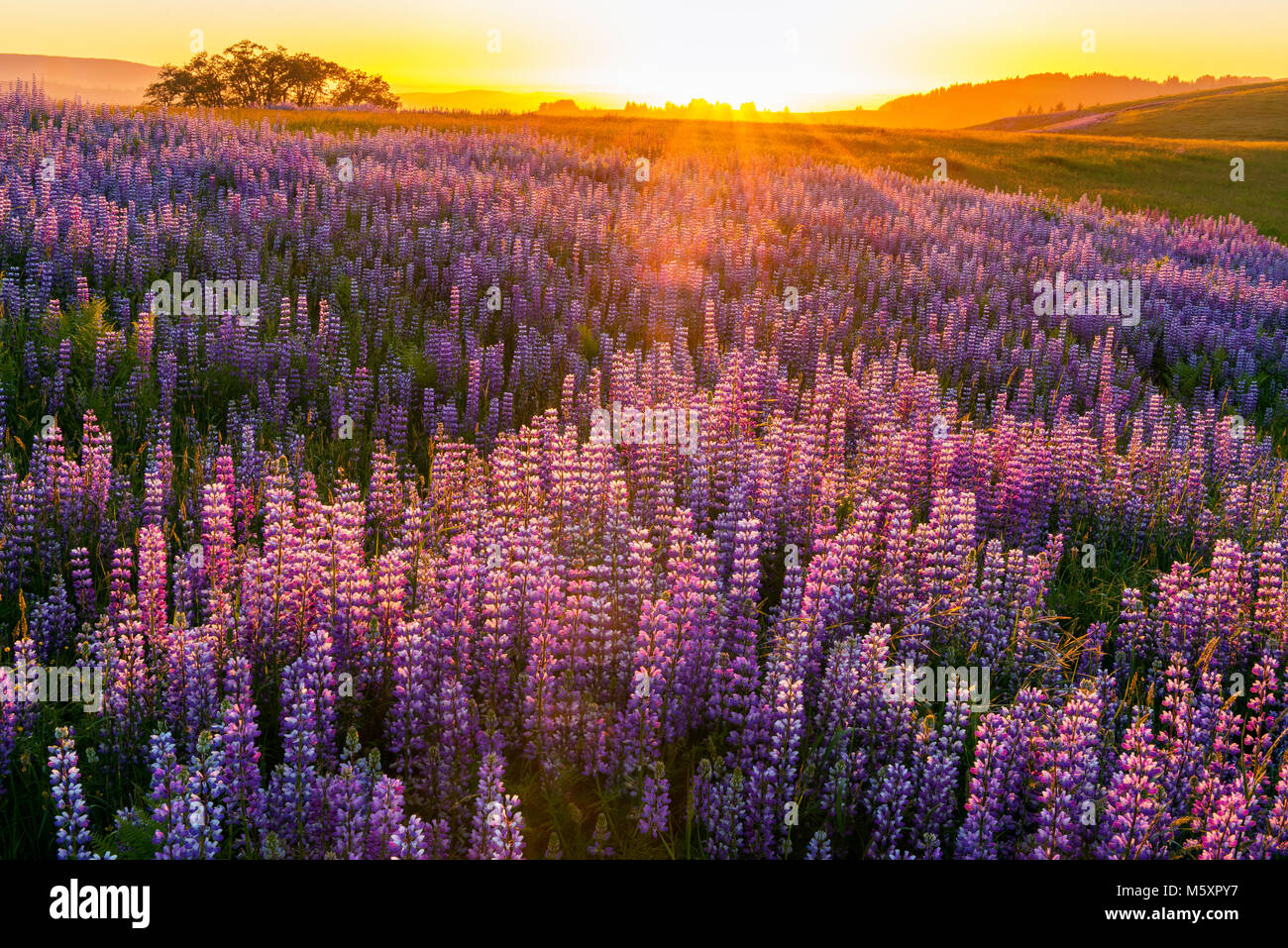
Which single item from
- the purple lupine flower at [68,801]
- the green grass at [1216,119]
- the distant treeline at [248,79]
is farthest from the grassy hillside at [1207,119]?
the purple lupine flower at [68,801]

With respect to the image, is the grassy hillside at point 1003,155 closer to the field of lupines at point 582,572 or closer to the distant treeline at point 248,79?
the field of lupines at point 582,572

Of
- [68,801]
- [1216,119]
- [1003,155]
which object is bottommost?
A: [68,801]

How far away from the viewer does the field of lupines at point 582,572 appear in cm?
335

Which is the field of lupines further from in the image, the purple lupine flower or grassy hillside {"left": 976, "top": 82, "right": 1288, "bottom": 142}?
grassy hillside {"left": 976, "top": 82, "right": 1288, "bottom": 142}

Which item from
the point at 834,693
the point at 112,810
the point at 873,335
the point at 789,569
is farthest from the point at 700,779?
the point at 873,335

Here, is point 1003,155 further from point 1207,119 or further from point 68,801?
point 1207,119

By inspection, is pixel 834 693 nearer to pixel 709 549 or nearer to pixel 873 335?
pixel 709 549

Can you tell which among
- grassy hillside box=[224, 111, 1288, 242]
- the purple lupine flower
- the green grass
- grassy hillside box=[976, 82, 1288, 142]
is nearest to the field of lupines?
the purple lupine flower

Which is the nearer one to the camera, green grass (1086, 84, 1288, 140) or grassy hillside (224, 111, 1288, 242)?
grassy hillside (224, 111, 1288, 242)

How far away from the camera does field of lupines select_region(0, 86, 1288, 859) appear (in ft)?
11.0

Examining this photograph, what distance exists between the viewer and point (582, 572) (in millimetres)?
4227

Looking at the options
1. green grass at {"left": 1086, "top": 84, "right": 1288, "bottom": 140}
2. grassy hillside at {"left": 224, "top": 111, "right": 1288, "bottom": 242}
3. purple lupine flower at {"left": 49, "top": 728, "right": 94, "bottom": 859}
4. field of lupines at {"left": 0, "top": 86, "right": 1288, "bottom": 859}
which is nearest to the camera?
purple lupine flower at {"left": 49, "top": 728, "right": 94, "bottom": 859}

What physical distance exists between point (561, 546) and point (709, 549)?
101 cm

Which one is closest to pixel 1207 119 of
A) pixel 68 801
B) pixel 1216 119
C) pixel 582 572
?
pixel 1216 119
